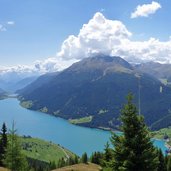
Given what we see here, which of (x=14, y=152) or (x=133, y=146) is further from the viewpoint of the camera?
(x=14, y=152)

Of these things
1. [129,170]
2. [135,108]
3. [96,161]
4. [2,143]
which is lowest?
[96,161]

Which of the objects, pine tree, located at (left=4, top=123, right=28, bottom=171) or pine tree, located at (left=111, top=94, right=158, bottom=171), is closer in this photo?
pine tree, located at (left=111, top=94, right=158, bottom=171)

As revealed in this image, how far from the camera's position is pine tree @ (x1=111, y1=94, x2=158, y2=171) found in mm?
22344

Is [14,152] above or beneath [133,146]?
beneath

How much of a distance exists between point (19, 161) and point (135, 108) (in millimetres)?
30716

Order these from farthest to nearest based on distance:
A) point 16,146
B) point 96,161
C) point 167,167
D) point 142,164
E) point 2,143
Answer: point 96,161 < point 167,167 < point 2,143 < point 16,146 < point 142,164

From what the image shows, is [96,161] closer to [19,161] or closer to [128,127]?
[19,161]

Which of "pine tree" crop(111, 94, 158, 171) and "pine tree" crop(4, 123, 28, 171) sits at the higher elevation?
"pine tree" crop(111, 94, 158, 171)

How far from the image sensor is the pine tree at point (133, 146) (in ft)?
73.3

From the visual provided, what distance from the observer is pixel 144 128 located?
23.2 meters

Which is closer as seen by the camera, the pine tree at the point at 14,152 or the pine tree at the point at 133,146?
the pine tree at the point at 133,146

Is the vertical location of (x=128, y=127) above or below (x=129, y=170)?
above

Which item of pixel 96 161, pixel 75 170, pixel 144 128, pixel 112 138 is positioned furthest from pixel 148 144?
pixel 96 161

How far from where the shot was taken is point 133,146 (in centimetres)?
2258
